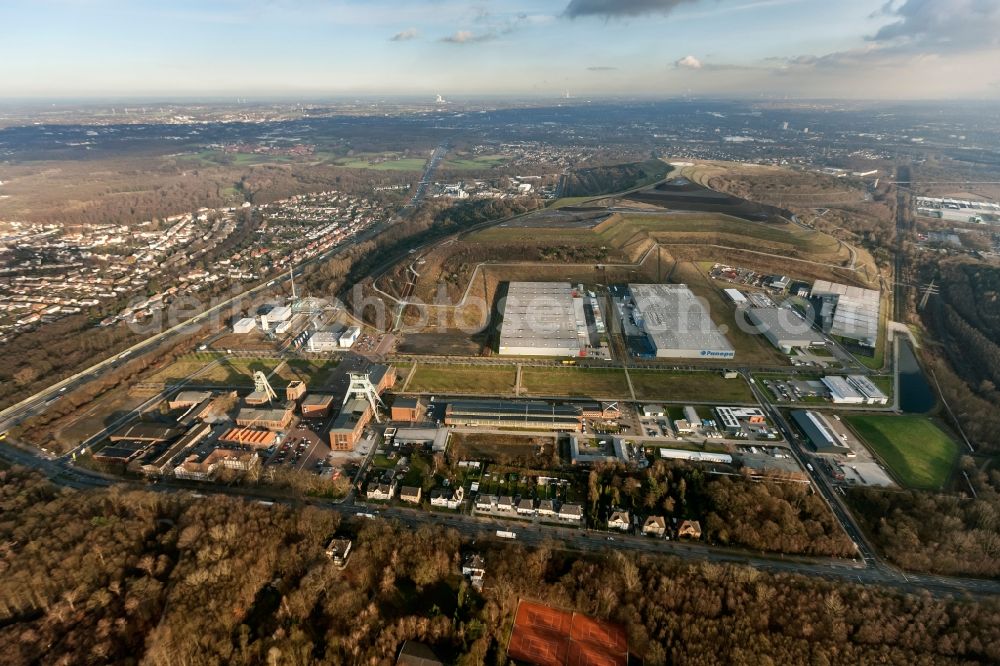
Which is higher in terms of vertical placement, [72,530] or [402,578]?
[72,530]

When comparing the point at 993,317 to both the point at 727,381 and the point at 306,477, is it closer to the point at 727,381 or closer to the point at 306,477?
the point at 727,381

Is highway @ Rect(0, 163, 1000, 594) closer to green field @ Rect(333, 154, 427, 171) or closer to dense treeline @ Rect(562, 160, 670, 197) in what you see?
dense treeline @ Rect(562, 160, 670, 197)

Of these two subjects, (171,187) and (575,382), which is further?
(171,187)

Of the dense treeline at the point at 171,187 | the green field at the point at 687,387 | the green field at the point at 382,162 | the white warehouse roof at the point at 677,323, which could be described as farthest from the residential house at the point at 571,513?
the green field at the point at 382,162

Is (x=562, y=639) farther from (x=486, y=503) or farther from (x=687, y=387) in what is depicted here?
(x=687, y=387)

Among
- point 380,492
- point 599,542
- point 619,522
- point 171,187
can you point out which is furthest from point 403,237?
point 171,187

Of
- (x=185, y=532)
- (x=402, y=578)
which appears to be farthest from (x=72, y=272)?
(x=402, y=578)

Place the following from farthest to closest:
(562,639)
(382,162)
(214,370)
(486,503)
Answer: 1. (382,162)
2. (214,370)
3. (486,503)
4. (562,639)
